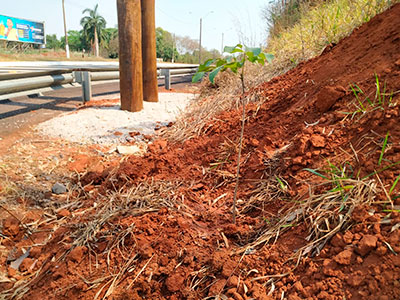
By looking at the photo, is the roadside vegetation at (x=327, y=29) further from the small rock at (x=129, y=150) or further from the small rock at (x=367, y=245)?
the small rock at (x=367, y=245)

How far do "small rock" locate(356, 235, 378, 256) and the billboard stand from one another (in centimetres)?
3888

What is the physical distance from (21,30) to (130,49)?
3711 cm

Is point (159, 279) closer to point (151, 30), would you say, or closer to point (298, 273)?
point (298, 273)

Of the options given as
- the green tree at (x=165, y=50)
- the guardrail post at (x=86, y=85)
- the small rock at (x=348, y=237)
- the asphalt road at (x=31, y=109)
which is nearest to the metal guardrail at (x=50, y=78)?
the guardrail post at (x=86, y=85)

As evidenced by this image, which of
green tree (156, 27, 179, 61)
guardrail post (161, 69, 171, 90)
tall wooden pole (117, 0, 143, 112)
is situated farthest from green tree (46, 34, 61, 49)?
tall wooden pole (117, 0, 143, 112)

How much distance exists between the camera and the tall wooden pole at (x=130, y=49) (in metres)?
4.82

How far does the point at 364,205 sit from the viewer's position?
50.4 inches

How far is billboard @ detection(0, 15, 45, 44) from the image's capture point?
102ft

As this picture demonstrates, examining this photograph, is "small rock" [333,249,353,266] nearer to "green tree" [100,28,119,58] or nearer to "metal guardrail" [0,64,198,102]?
"metal guardrail" [0,64,198,102]

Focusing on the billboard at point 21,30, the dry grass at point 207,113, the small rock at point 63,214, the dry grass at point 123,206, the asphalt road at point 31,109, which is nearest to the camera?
the dry grass at point 123,206

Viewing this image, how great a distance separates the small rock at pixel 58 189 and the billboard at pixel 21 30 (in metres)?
36.5

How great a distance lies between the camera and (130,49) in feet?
16.1

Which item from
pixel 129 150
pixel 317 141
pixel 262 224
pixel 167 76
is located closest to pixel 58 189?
pixel 129 150

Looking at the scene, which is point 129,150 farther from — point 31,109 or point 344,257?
point 344,257
